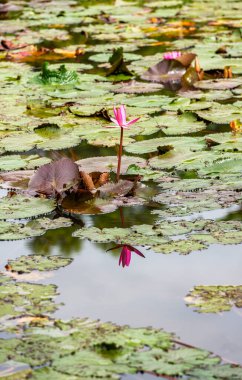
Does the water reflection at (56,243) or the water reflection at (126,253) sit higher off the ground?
the water reflection at (126,253)

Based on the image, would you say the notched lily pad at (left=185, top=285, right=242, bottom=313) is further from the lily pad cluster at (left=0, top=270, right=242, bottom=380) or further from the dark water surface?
the lily pad cluster at (left=0, top=270, right=242, bottom=380)

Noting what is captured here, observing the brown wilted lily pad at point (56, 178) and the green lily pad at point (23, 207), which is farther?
the brown wilted lily pad at point (56, 178)

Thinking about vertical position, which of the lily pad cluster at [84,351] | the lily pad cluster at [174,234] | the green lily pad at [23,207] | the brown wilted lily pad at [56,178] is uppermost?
the brown wilted lily pad at [56,178]

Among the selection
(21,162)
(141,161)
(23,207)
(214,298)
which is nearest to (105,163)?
(141,161)

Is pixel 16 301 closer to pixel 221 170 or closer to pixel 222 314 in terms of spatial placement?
pixel 222 314

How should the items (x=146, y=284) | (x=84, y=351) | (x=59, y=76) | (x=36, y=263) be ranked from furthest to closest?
(x=59, y=76), (x=36, y=263), (x=146, y=284), (x=84, y=351)

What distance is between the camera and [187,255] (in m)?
2.69

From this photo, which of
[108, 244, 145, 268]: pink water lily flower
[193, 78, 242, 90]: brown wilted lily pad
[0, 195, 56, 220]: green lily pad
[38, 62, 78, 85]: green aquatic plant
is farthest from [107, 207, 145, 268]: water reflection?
[38, 62, 78, 85]: green aquatic plant

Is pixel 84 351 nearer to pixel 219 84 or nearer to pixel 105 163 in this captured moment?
pixel 105 163

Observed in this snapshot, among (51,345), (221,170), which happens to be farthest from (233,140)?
(51,345)

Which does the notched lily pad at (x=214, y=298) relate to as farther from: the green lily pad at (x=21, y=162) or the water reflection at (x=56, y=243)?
the green lily pad at (x=21, y=162)

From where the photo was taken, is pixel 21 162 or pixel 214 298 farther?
pixel 21 162

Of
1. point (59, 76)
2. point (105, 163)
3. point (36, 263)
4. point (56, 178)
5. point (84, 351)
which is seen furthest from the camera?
point (59, 76)

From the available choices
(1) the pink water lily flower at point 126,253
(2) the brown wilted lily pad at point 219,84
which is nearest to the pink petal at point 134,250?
(1) the pink water lily flower at point 126,253
